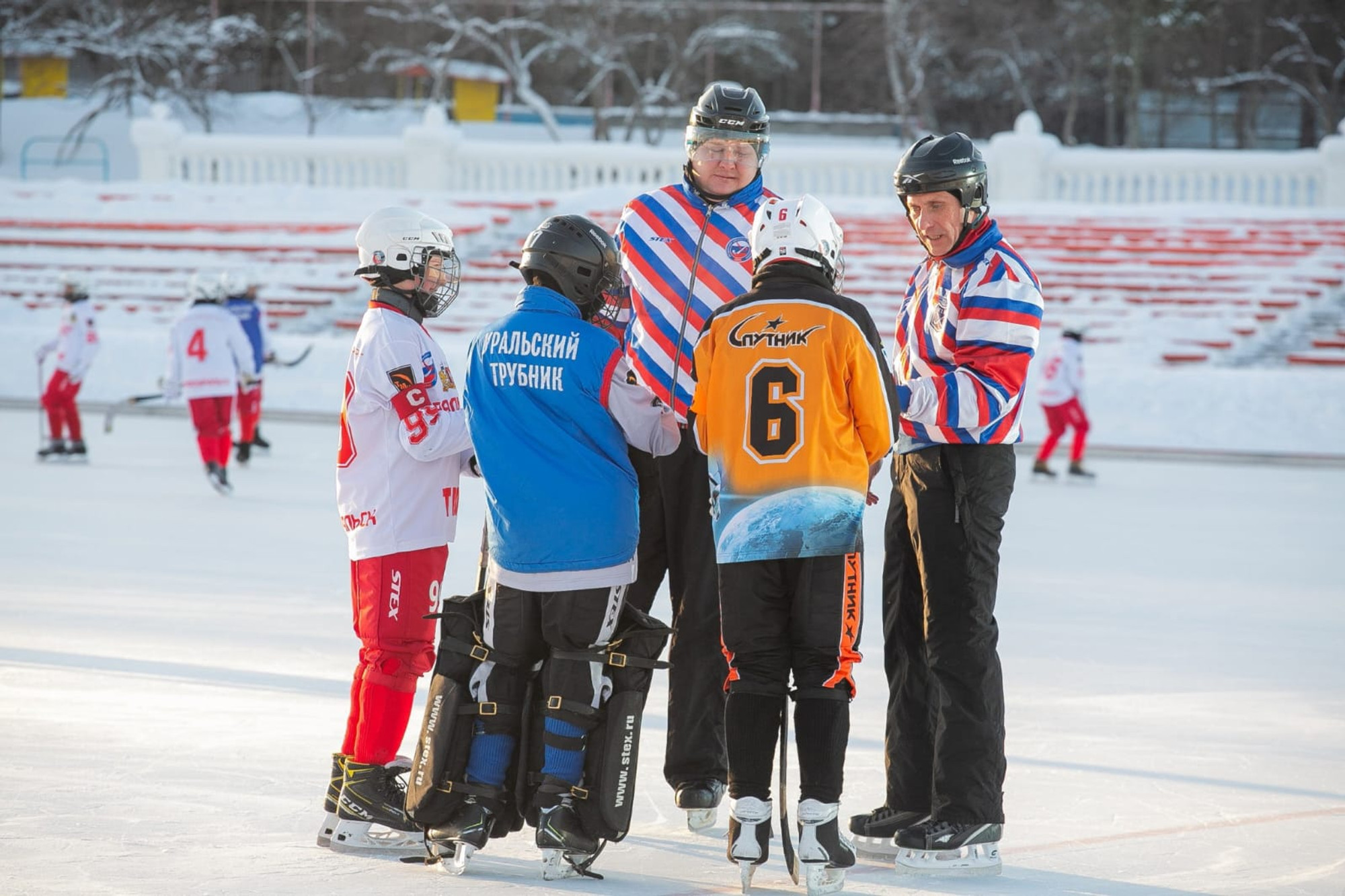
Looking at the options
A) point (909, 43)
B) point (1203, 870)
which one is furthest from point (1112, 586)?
point (909, 43)

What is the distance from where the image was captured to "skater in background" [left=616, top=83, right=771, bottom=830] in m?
4.23

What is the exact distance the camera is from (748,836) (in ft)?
11.8

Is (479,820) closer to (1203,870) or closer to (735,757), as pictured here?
(735,757)

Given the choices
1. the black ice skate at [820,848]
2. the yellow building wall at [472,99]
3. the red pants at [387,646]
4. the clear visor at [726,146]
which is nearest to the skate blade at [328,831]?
the red pants at [387,646]

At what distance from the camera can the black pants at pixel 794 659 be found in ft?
11.7

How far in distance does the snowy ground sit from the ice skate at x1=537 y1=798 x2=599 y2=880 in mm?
69

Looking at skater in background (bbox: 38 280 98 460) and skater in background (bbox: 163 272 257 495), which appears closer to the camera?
skater in background (bbox: 163 272 257 495)

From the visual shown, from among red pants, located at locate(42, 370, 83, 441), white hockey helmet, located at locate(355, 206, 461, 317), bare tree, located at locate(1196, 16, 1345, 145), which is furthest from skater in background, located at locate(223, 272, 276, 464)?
bare tree, located at locate(1196, 16, 1345, 145)

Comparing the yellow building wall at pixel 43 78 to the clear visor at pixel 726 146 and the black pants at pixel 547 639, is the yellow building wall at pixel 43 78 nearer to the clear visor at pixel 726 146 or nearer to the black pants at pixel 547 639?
the clear visor at pixel 726 146

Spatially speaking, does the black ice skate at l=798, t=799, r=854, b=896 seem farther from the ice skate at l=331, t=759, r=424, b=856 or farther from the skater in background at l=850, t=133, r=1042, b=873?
the ice skate at l=331, t=759, r=424, b=856

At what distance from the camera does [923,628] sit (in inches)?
156

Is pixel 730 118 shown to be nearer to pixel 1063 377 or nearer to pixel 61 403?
pixel 1063 377

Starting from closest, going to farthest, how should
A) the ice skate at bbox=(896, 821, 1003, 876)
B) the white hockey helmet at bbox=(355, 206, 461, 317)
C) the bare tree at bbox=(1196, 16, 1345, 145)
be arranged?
the ice skate at bbox=(896, 821, 1003, 876)
the white hockey helmet at bbox=(355, 206, 461, 317)
the bare tree at bbox=(1196, 16, 1345, 145)

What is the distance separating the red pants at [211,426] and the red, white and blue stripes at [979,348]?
7881 mm
